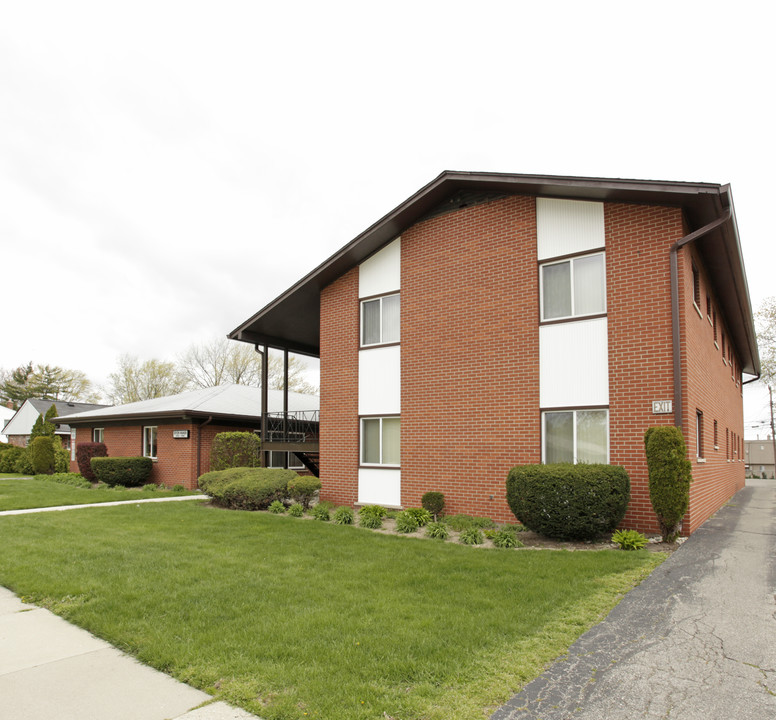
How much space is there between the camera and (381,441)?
13.4 metres

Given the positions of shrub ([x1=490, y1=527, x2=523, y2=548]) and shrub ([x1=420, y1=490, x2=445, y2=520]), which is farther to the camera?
shrub ([x1=420, y1=490, x2=445, y2=520])

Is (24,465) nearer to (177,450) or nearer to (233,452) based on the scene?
(177,450)

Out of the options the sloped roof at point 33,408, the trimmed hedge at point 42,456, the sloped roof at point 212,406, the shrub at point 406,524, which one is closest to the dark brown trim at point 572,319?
the shrub at point 406,524

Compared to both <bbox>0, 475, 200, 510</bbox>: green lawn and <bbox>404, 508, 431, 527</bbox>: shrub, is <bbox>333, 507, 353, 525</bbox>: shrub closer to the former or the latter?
<bbox>404, 508, 431, 527</bbox>: shrub

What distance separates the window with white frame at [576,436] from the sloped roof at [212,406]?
1342cm

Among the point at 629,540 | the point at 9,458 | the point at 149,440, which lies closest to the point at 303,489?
the point at 629,540

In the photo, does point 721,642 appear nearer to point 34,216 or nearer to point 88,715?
point 88,715

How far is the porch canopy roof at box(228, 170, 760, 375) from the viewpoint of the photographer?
379 inches

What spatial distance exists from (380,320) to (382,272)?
1.18 meters

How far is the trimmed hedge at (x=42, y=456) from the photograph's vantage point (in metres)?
28.3

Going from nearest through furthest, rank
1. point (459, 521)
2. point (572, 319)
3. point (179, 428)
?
point (572, 319) → point (459, 521) → point (179, 428)

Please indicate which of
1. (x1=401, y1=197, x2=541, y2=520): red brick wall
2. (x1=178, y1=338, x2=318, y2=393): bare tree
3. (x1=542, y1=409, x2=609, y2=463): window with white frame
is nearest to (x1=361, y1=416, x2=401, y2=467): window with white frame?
(x1=401, y1=197, x2=541, y2=520): red brick wall

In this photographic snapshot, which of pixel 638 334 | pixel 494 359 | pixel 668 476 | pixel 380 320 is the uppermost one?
pixel 380 320

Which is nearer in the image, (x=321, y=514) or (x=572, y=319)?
(x=572, y=319)
